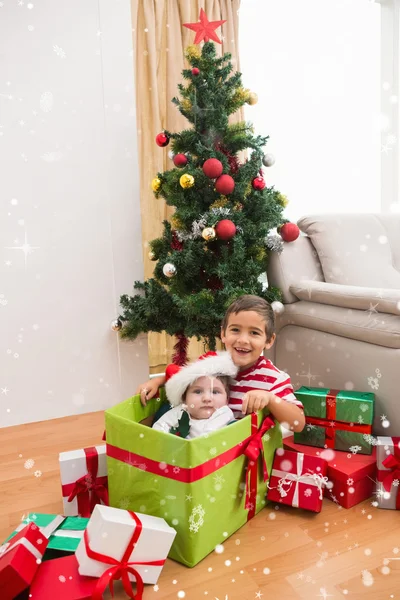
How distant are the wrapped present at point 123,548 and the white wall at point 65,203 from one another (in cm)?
128

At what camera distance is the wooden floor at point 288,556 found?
3.80ft

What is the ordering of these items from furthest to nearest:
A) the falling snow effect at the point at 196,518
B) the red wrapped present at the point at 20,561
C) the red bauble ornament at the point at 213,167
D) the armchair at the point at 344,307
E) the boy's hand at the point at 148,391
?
1. the red bauble ornament at the point at 213,167
2. the armchair at the point at 344,307
3. the boy's hand at the point at 148,391
4. the falling snow effect at the point at 196,518
5. the red wrapped present at the point at 20,561

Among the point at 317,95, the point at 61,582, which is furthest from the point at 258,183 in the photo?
the point at 317,95

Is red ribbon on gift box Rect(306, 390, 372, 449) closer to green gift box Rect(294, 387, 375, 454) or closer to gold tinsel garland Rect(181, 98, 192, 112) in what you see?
green gift box Rect(294, 387, 375, 454)

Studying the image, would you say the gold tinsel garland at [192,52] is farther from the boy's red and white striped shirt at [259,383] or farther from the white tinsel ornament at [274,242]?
the boy's red and white striped shirt at [259,383]

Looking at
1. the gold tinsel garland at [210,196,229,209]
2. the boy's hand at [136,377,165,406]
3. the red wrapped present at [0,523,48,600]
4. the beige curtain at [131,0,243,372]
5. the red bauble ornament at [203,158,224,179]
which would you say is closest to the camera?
the red wrapped present at [0,523,48,600]

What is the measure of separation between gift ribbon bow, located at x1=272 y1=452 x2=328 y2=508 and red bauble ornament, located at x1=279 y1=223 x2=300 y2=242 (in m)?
1.05

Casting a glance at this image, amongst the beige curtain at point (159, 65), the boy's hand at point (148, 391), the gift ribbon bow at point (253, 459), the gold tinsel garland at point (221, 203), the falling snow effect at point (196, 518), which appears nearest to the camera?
the falling snow effect at point (196, 518)

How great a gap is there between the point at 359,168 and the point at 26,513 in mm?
3366

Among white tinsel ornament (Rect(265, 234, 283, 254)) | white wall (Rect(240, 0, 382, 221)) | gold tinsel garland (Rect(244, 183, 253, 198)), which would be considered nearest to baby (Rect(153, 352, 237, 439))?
white tinsel ornament (Rect(265, 234, 283, 254))

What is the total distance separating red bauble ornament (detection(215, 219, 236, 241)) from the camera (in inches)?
79.6

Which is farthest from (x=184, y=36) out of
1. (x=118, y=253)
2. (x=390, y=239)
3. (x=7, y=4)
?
(x=390, y=239)

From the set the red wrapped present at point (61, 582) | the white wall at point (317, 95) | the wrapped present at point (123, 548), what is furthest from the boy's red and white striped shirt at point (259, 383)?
the white wall at point (317, 95)

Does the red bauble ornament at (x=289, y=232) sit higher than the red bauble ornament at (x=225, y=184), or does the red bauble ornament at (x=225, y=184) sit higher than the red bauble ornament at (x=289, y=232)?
the red bauble ornament at (x=225, y=184)
